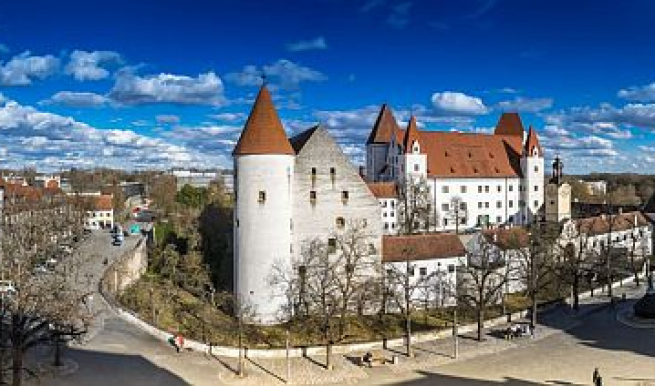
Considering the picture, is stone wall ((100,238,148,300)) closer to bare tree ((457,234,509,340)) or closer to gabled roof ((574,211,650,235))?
bare tree ((457,234,509,340))

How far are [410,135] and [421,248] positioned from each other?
31044 millimetres

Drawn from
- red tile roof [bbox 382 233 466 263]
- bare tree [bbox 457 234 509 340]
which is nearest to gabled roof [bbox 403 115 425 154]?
bare tree [bbox 457 234 509 340]

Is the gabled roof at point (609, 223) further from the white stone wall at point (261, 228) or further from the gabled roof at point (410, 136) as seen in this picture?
the white stone wall at point (261, 228)

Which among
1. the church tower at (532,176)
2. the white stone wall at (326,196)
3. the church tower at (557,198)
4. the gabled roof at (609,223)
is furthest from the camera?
the church tower at (532,176)

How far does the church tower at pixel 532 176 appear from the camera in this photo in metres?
81.5

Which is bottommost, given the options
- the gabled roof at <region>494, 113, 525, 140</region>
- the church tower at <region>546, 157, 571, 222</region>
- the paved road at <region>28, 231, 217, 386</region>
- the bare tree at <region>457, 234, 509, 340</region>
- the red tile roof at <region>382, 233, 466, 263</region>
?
the paved road at <region>28, 231, 217, 386</region>

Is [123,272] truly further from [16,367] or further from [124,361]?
[16,367]

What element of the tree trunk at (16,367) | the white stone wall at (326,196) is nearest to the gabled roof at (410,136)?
the white stone wall at (326,196)

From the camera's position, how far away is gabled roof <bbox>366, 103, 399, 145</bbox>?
3086 inches

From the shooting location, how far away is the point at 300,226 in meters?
41.5

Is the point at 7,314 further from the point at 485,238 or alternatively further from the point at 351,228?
the point at 485,238

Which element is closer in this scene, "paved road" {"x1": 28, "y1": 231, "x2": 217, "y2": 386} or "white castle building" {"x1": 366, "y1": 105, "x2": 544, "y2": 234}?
"paved road" {"x1": 28, "y1": 231, "x2": 217, "y2": 386}

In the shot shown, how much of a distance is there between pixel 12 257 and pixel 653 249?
208ft

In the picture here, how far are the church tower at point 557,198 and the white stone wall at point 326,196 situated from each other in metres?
35.3
